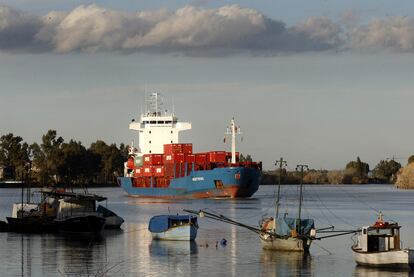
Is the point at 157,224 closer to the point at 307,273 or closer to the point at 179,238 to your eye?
the point at 179,238

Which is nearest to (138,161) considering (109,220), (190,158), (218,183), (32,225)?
(190,158)

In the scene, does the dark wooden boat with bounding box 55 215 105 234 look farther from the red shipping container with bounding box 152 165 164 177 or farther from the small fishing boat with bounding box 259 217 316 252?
the red shipping container with bounding box 152 165 164 177

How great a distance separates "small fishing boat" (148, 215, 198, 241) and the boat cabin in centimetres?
2075

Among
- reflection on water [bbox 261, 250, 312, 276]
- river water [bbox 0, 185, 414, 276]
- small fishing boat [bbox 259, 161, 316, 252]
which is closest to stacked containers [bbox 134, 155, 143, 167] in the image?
river water [bbox 0, 185, 414, 276]

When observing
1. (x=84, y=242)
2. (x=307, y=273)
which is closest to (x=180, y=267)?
(x=307, y=273)

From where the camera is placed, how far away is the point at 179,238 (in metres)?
78.1

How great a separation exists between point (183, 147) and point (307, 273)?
4603 inches

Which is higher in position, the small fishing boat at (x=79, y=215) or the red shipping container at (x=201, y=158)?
the red shipping container at (x=201, y=158)

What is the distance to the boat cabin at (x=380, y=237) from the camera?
5900 centimetres

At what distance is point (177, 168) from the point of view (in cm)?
17338

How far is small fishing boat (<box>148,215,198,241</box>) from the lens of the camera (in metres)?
77.9

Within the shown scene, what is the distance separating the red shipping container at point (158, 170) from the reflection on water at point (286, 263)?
10849cm

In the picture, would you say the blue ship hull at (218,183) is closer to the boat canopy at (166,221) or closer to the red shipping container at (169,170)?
the red shipping container at (169,170)

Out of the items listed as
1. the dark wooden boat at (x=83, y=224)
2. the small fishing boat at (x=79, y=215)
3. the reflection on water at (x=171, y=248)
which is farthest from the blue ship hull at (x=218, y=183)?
the reflection on water at (x=171, y=248)
